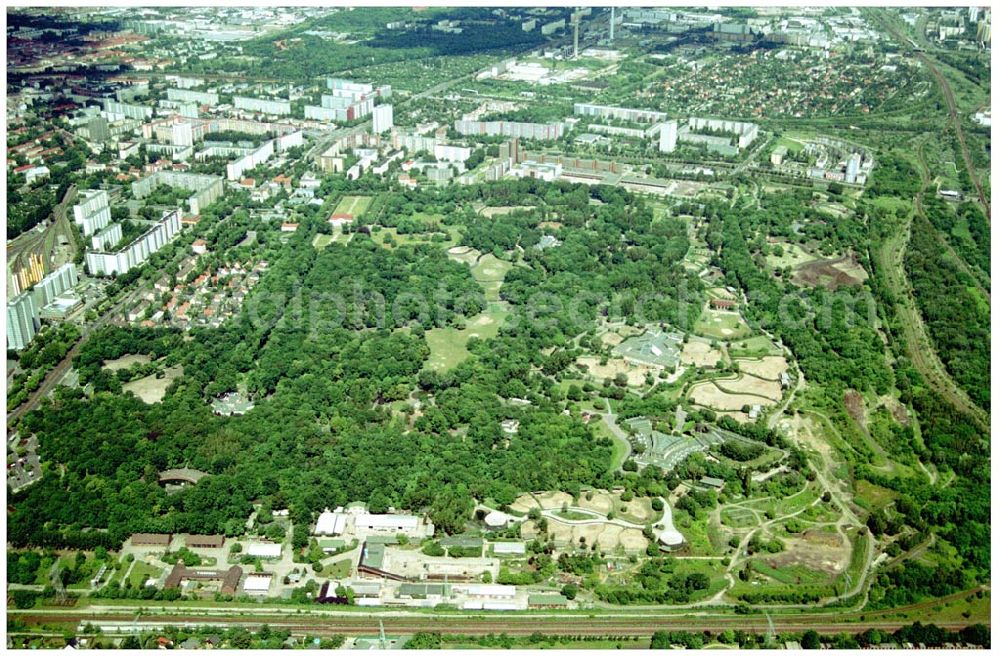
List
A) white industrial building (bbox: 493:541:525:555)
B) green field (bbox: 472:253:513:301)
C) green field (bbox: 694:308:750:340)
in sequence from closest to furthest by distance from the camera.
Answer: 1. white industrial building (bbox: 493:541:525:555)
2. green field (bbox: 694:308:750:340)
3. green field (bbox: 472:253:513:301)

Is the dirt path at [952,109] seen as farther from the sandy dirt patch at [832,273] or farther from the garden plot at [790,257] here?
the garden plot at [790,257]

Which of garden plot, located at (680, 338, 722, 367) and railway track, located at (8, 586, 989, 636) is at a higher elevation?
garden plot, located at (680, 338, 722, 367)

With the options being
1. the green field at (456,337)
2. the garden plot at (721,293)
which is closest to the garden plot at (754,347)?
the garden plot at (721,293)

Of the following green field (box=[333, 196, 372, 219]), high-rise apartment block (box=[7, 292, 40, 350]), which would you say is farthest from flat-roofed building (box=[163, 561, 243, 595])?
green field (box=[333, 196, 372, 219])

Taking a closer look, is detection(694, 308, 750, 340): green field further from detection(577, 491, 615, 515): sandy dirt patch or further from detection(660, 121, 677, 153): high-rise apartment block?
detection(660, 121, 677, 153): high-rise apartment block

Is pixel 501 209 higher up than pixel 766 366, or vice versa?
pixel 501 209

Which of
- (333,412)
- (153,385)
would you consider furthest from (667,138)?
(153,385)

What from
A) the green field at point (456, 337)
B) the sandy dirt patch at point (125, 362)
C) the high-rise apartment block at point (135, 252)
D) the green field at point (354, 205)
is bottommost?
the green field at point (456, 337)

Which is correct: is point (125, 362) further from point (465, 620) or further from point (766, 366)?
point (766, 366)

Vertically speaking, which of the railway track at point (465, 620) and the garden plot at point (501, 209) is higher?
the garden plot at point (501, 209)
